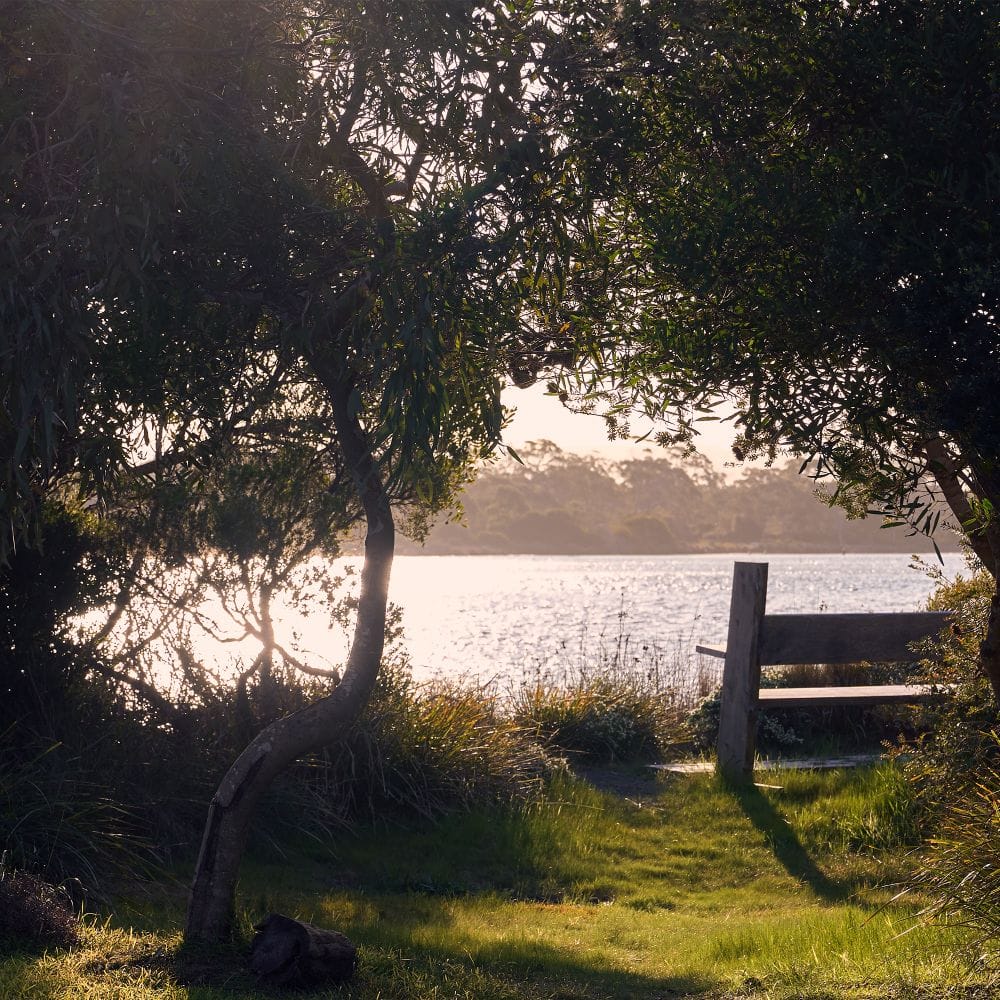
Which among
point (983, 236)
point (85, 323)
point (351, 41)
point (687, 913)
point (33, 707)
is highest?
point (351, 41)

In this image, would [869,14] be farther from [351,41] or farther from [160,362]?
A: [160,362]

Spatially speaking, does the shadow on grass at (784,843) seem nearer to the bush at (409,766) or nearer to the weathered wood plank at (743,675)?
the weathered wood plank at (743,675)

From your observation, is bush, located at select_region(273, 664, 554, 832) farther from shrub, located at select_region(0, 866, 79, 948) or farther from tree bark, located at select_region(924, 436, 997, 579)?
tree bark, located at select_region(924, 436, 997, 579)

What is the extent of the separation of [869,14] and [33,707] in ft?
26.4

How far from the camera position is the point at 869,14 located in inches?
231

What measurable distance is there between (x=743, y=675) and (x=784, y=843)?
207 centimetres

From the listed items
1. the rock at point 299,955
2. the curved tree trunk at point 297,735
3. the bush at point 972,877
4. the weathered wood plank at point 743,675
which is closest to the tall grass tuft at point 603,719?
the weathered wood plank at point 743,675

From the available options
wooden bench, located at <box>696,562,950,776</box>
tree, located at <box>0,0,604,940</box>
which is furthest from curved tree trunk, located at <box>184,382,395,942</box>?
wooden bench, located at <box>696,562,950,776</box>

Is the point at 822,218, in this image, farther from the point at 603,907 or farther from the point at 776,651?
the point at 776,651

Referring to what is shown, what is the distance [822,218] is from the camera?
→ 567cm

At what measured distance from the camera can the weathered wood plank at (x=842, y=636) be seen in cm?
1185

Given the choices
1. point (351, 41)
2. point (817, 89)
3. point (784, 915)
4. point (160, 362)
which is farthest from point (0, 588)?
point (817, 89)

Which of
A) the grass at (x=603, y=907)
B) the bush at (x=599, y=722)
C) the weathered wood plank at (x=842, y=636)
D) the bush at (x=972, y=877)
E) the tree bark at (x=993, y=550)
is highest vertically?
the tree bark at (x=993, y=550)

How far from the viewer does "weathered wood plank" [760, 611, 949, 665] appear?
38.9 ft
